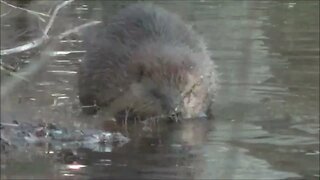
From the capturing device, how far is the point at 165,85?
7625 mm

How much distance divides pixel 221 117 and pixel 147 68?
774 millimetres

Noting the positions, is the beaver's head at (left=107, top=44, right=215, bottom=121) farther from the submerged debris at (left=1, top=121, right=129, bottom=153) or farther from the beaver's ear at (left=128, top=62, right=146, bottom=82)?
the submerged debris at (left=1, top=121, right=129, bottom=153)

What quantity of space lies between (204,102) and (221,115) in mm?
217

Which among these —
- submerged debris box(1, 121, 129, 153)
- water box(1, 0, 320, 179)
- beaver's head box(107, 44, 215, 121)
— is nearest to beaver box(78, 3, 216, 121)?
beaver's head box(107, 44, 215, 121)

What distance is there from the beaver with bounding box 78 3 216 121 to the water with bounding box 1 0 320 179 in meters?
0.19

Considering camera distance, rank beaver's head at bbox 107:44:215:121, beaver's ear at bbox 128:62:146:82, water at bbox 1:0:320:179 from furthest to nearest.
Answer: beaver's ear at bbox 128:62:146:82
beaver's head at bbox 107:44:215:121
water at bbox 1:0:320:179

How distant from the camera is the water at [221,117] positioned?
6035mm

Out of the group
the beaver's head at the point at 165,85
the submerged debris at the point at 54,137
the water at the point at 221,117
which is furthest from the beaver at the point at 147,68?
the submerged debris at the point at 54,137

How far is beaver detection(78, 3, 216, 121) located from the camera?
7.71 m

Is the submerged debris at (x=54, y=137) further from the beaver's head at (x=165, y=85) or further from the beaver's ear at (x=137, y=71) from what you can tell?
the beaver's ear at (x=137, y=71)

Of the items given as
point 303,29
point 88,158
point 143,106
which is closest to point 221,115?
point 143,106

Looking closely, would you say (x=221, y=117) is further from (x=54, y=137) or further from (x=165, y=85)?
(x=54, y=137)

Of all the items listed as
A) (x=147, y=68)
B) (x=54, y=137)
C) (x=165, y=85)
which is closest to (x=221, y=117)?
(x=165, y=85)

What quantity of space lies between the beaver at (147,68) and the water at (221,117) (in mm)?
192
